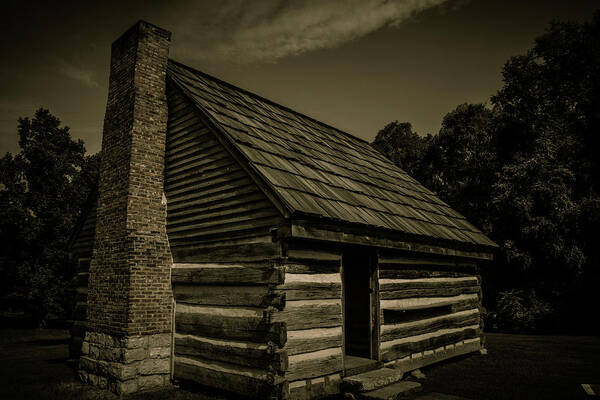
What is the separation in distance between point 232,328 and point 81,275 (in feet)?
19.6

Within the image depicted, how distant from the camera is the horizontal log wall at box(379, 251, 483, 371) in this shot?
854cm

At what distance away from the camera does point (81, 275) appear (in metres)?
10.9

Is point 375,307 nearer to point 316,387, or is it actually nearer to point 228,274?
point 316,387

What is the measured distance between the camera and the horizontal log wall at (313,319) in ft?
21.4

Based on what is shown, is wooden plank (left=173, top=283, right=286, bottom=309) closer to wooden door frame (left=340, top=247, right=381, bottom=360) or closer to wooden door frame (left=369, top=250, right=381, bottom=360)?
wooden door frame (left=340, top=247, right=381, bottom=360)

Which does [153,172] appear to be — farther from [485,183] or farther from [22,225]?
[485,183]

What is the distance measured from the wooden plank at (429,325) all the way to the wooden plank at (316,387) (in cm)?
157

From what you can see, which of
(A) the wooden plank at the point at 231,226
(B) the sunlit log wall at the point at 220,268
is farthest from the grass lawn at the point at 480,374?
(A) the wooden plank at the point at 231,226

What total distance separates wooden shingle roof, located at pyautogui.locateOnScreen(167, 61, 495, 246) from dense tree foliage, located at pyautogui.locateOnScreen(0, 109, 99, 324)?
598 inches

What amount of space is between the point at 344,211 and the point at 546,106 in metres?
18.5

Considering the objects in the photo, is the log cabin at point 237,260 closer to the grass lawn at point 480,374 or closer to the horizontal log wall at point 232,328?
the horizontal log wall at point 232,328

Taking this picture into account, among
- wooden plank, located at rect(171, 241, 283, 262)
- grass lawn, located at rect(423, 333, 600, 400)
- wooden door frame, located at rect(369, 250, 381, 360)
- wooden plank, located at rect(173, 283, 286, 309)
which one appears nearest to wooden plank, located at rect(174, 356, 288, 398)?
wooden plank, located at rect(173, 283, 286, 309)

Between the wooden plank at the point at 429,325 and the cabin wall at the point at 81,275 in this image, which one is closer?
the wooden plank at the point at 429,325

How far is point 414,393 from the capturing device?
7.32 meters
